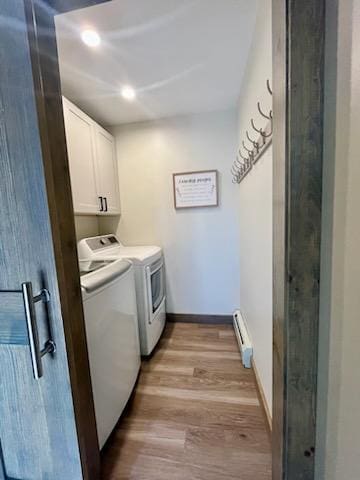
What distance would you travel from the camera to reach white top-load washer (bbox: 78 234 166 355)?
6.57 ft

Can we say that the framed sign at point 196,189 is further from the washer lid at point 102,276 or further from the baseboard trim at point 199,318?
the baseboard trim at point 199,318

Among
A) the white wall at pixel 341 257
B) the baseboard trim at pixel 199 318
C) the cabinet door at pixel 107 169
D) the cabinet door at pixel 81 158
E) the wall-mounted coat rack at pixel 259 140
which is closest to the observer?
the white wall at pixel 341 257

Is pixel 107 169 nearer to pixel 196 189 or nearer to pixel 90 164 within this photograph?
pixel 90 164

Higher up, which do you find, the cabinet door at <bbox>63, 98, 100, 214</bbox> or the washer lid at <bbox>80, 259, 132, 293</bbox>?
the cabinet door at <bbox>63, 98, 100, 214</bbox>

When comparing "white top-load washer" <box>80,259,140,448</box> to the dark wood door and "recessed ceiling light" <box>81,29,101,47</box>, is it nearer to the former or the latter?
the dark wood door

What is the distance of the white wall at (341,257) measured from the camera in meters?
0.52

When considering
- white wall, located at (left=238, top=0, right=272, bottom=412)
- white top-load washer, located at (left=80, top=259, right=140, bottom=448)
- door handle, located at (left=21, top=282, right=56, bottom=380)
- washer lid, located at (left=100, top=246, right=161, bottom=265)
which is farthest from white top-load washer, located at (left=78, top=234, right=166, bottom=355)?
door handle, located at (left=21, top=282, right=56, bottom=380)

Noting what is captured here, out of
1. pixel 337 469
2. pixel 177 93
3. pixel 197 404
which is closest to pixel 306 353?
pixel 337 469

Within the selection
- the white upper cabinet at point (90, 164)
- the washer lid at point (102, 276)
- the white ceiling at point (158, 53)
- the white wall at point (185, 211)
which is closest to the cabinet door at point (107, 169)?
the white upper cabinet at point (90, 164)

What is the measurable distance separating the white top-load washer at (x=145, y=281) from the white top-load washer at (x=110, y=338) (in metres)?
0.31

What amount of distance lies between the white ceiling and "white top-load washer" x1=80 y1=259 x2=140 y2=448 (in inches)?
55.4

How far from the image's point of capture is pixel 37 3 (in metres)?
0.72

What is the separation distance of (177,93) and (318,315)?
2131mm

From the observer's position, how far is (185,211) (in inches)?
103
